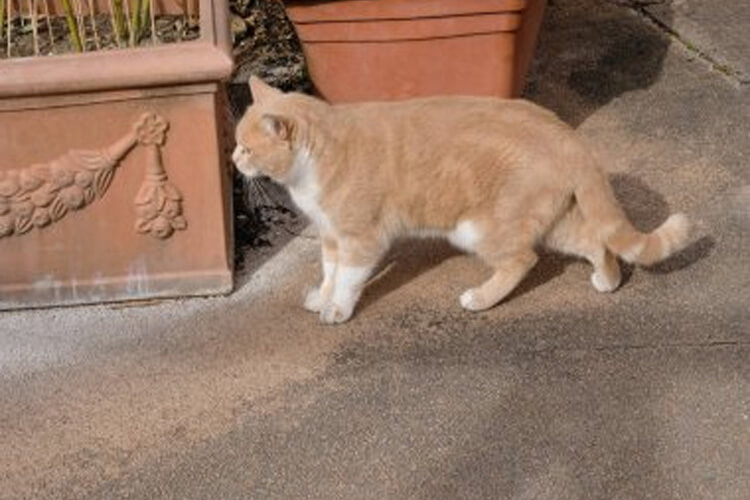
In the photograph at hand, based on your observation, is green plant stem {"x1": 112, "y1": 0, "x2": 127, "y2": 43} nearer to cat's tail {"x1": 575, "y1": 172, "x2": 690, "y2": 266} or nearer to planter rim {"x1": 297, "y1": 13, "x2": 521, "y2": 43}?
planter rim {"x1": 297, "y1": 13, "x2": 521, "y2": 43}

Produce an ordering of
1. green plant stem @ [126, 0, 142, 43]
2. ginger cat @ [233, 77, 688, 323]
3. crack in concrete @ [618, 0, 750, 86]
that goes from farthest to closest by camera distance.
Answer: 1. crack in concrete @ [618, 0, 750, 86]
2. green plant stem @ [126, 0, 142, 43]
3. ginger cat @ [233, 77, 688, 323]

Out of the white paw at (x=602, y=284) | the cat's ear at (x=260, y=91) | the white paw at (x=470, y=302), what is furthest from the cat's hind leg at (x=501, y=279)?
the cat's ear at (x=260, y=91)

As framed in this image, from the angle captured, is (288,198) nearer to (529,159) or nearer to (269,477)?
(529,159)

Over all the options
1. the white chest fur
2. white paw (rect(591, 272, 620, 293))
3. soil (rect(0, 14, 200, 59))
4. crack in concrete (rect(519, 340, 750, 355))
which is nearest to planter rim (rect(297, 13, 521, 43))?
soil (rect(0, 14, 200, 59))

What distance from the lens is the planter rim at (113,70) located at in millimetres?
2541

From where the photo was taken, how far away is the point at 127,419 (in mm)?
2477

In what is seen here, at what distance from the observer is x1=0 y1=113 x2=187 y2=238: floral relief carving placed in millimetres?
2668

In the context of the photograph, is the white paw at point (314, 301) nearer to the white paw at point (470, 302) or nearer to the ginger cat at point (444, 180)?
the ginger cat at point (444, 180)

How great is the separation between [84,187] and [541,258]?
133 centimetres

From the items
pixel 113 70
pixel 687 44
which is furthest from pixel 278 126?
pixel 687 44

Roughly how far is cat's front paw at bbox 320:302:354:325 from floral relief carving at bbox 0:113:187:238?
18.8 inches

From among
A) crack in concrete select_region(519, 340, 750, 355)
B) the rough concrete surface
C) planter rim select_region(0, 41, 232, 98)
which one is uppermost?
planter rim select_region(0, 41, 232, 98)

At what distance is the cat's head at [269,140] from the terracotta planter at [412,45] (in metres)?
0.65

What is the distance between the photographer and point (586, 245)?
2.72 m
